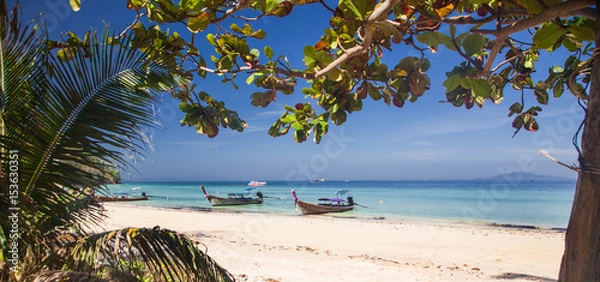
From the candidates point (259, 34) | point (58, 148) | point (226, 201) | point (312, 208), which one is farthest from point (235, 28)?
point (226, 201)

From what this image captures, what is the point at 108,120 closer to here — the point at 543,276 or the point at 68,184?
the point at 68,184

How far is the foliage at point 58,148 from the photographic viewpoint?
1.96 metres

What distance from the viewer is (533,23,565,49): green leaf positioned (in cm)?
156

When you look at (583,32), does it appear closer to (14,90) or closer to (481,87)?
(481,87)

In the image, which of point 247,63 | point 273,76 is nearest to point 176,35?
point 247,63

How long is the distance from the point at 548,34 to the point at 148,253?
2.25 metres

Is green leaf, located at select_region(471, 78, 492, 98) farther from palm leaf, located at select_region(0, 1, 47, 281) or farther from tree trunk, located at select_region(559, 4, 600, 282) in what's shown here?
palm leaf, located at select_region(0, 1, 47, 281)

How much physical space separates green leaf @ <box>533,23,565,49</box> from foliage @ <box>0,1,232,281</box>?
2099 mm

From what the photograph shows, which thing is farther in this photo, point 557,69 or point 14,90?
point 557,69

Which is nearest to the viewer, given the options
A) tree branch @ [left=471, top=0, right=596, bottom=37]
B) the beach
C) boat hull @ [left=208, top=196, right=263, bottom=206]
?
tree branch @ [left=471, top=0, right=596, bottom=37]

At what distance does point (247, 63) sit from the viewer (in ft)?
8.47

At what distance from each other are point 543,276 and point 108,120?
760cm

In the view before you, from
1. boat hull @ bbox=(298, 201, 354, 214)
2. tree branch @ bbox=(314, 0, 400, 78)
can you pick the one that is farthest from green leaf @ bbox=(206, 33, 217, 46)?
boat hull @ bbox=(298, 201, 354, 214)

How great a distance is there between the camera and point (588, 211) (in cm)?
122
